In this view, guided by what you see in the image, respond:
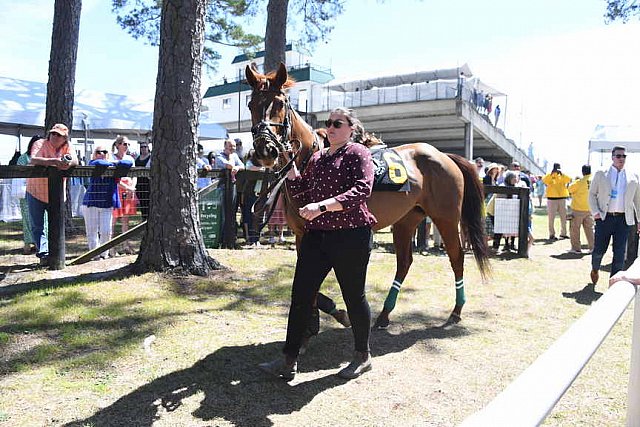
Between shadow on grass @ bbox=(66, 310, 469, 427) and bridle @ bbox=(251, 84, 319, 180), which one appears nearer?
shadow on grass @ bbox=(66, 310, 469, 427)

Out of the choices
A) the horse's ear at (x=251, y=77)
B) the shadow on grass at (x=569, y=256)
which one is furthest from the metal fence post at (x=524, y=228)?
the horse's ear at (x=251, y=77)

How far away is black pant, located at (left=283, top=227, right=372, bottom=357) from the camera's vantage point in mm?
3572

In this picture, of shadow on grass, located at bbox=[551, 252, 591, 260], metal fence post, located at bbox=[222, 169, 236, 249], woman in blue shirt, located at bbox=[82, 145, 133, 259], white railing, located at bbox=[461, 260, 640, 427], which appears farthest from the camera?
shadow on grass, located at bbox=[551, 252, 591, 260]

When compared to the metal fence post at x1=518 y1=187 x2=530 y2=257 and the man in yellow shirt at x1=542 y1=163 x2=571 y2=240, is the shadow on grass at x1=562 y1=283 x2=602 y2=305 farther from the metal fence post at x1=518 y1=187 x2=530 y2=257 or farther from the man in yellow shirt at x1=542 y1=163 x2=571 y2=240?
the man in yellow shirt at x1=542 y1=163 x2=571 y2=240

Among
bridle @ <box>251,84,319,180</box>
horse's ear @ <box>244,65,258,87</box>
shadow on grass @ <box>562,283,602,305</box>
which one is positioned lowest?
shadow on grass @ <box>562,283,602,305</box>

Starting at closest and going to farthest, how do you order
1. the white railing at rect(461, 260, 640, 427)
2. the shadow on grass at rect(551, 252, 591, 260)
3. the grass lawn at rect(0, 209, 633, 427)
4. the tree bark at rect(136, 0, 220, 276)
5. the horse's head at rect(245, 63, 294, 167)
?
the white railing at rect(461, 260, 640, 427) → the grass lawn at rect(0, 209, 633, 427) → the horse's head at rect(245, 63, 294, 167) → the tree bark at rect(136, 0, 220, 276) → the shadow on grass at rect(551, 252, 591, 260)

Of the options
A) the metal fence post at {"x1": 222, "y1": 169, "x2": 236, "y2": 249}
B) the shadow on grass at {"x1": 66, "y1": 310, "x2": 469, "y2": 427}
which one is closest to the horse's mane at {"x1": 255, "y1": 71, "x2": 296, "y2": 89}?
the shadow on grass at {"x1": 66, "y1": 310, "x2": 469, "y2": 427}

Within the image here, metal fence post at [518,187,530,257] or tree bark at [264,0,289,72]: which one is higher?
tree bark at [264,0,289,72]

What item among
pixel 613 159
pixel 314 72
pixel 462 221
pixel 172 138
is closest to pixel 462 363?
pixel 462 221

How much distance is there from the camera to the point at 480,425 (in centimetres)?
89

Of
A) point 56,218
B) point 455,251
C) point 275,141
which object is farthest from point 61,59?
point 455,251

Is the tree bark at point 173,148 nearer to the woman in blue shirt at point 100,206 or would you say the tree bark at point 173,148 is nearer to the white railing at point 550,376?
the woman in blue shirt at point 100,206

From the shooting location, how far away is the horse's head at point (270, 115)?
3.56 m

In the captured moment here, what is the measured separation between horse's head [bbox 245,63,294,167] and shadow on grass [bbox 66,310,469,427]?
5.32 ft
